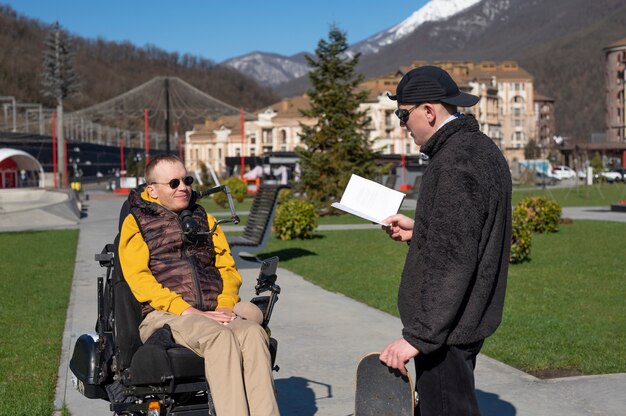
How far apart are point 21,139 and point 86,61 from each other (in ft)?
320

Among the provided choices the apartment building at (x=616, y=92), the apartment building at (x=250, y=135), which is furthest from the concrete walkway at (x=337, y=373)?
the apartment building at (x=616, y=92)

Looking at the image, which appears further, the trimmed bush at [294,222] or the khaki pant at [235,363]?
the trimmed bush at [294,222]

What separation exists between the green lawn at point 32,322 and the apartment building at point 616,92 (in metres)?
110

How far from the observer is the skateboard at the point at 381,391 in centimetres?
364

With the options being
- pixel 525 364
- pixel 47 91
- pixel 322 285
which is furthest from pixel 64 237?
pixel 47 91

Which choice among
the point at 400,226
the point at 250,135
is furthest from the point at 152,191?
the point at 250,135

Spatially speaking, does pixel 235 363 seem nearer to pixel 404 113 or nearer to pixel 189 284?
pixel 189 284

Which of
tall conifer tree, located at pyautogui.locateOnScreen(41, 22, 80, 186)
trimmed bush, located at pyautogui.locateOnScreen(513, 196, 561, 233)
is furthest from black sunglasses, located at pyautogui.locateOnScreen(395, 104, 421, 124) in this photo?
tall conifer tree, located at pyautogui.locateOnScreen(41, 22, 80, 186)

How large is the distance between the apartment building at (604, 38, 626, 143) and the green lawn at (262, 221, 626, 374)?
4145 inches

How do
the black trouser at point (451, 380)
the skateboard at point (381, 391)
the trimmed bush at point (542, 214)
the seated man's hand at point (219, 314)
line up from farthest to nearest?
the trimmed bush at point (542, 214)
the seated man's hand at point (219, 314)
the skateboard at point (381, 391)
the black trouser at point (451, 380)

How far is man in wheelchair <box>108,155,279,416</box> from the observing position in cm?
453

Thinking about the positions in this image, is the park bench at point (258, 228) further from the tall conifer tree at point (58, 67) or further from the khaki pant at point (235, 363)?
the tall conifer tree at point (58, 67)

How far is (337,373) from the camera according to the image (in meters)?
Answer: 6.64

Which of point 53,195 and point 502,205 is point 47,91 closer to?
point 53,195
